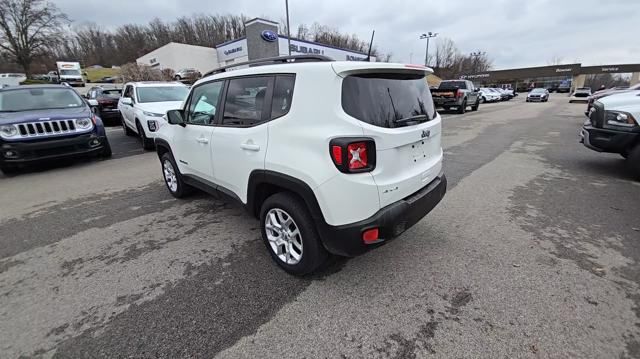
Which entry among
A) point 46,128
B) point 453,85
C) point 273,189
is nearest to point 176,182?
point 273,189

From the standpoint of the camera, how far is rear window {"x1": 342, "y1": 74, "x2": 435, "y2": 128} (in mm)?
2240

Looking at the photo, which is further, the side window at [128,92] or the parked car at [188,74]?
the parked car at [188,74]

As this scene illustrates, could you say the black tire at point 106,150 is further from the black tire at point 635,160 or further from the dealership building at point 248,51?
the black tire at point 635,160

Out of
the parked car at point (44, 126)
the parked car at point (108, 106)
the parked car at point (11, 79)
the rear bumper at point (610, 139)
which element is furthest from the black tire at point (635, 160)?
the parked car at point (11, 79)

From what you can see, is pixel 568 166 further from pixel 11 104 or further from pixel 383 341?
pixel 11 104

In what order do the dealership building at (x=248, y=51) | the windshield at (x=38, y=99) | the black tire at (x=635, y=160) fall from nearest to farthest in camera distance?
the black tire at (x=635, y=160), the windshield at (x=38, y=99), the dealership building at (x=248, y=51)

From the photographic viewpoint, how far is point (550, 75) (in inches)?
2539

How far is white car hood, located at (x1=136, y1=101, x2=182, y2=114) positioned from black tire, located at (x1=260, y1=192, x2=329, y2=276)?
22.1 feet

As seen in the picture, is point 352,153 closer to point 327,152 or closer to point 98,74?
point 327,152

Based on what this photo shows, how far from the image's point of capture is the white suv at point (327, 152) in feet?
7.20

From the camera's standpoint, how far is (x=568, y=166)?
6.20 metres

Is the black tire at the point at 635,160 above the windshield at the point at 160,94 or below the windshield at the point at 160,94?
below

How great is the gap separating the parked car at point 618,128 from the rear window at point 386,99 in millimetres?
4589

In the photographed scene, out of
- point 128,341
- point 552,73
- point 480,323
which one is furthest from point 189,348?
point 552,73
